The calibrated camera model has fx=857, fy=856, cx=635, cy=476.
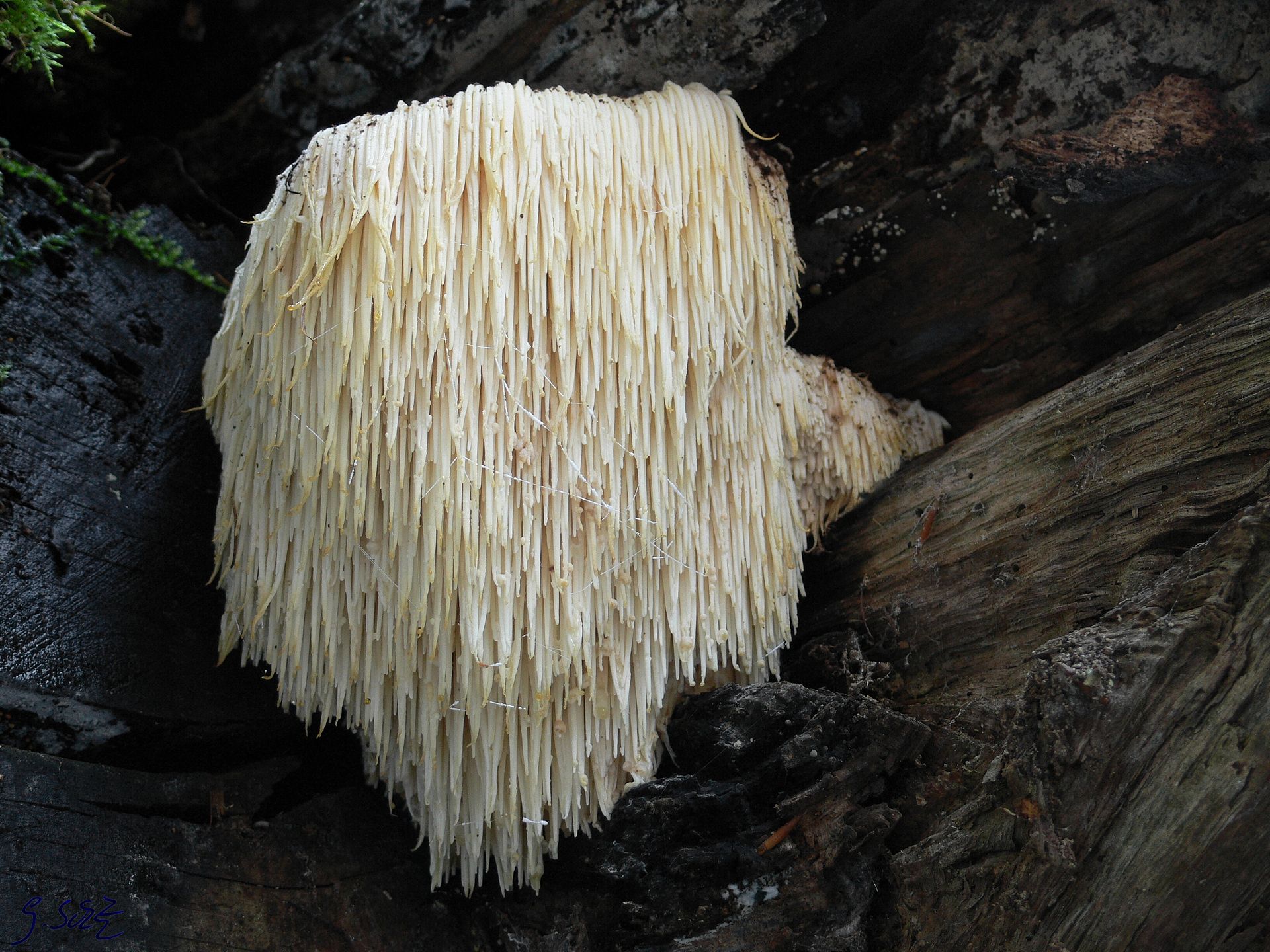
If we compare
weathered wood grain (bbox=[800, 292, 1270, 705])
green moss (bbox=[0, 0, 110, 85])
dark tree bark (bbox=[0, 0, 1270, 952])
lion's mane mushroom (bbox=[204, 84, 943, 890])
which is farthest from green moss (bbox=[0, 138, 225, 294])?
weathered wood grain (bbox=[800, 292, 1270, 705])

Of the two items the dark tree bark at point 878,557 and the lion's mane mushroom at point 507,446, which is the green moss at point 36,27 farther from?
the lion's mane mushroom at point 507,446

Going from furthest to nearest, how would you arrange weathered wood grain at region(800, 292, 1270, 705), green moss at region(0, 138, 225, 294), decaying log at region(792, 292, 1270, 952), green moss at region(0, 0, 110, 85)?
green moss at region(0, 138, 225, 294) < green moss at region(0, 0, 110, 85) < weathered wood grain at region(800, 292, 1270, 705) < decaying log at region(792, 292, 1270, 952)

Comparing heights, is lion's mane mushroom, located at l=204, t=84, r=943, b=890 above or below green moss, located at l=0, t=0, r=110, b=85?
below

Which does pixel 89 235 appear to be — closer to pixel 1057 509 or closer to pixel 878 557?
pixel 878 557

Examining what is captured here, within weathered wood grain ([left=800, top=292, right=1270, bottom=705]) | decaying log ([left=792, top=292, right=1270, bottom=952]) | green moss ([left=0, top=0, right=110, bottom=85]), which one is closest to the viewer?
decaying log ([left=792, top=292, right=1270, bottom=952])

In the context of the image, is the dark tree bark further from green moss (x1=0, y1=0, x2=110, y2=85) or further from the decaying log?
green moss (x1=0, y1=0, x2=110, y2=85)

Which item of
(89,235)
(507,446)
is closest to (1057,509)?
(507,446)

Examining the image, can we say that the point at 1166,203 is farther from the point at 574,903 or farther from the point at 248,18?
the point at 248,18

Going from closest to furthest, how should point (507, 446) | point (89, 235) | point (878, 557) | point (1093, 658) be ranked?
point (1093, 658) → point (507, 446) → point (878, 557) → point (89, 235)
